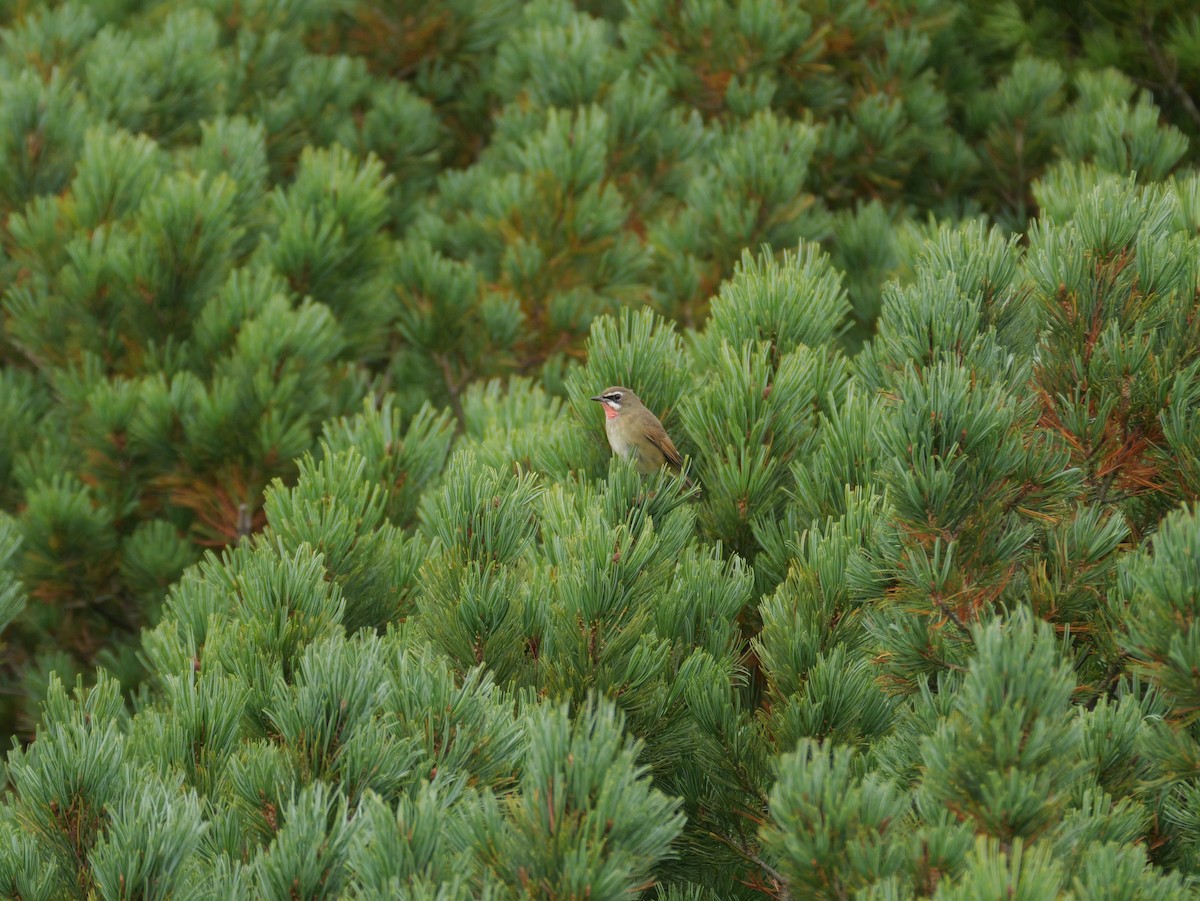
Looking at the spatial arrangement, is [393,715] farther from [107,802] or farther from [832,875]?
[832,875]

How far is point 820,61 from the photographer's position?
697 centimetres

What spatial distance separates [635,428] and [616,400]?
0.10 m

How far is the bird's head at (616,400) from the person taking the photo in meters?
3.45

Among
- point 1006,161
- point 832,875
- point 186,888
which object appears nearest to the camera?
point 832,875

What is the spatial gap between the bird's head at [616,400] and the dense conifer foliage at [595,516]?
0.13 feet

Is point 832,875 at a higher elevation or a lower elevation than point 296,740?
higher

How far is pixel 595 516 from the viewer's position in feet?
8.84

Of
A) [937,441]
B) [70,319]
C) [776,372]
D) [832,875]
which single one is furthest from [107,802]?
[70,319]

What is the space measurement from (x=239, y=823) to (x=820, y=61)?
5.59 metres

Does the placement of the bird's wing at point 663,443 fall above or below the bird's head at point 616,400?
below

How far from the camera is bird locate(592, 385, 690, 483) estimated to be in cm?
339

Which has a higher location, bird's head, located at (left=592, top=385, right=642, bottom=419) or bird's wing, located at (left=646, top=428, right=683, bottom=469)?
bird's head, located at (left=592, top=385, right=642, bottom=419)

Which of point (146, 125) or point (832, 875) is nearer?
point (832, 875)

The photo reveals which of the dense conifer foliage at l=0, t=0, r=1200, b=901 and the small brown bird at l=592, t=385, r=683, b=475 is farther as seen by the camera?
the small brown bird at l=592, t=385, r=683, b=475
